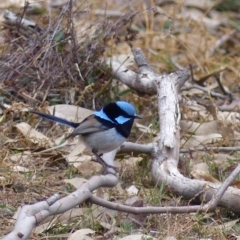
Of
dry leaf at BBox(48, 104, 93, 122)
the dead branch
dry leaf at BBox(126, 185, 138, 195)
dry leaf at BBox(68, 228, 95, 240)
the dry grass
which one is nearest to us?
dry leaf at BBox(68, 228, 95, 240)

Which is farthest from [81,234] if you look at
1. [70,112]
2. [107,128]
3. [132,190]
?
[70,112]

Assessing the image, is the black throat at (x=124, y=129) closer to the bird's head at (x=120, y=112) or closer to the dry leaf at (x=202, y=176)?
the bird's head at (x=120, y=112)

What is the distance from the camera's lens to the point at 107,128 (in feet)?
13.9

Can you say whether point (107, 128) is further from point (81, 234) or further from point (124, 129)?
point (81, 234)

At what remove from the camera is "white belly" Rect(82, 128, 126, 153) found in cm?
411

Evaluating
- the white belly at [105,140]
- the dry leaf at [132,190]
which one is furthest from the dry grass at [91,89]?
the white belly at [105,140]

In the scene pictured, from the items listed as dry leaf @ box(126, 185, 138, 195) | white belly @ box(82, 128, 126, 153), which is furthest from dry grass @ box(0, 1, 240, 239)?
white belly @ box(82, 128, 126, 153)

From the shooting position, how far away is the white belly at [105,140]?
4107 mm

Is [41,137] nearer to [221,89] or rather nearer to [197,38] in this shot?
[221,89]

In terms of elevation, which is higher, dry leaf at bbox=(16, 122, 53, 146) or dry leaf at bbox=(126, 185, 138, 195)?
dry leaf at bbox=(126, 185, 138, 195)

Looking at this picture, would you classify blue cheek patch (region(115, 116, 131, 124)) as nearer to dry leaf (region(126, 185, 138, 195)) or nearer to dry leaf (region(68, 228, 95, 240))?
dry leaf (region(126, 185, 138, 195))

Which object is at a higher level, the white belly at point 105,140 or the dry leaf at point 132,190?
the white belly at point 105,140

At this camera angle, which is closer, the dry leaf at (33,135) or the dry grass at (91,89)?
the dry grass at (91,89)

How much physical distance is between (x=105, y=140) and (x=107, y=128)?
108mm
